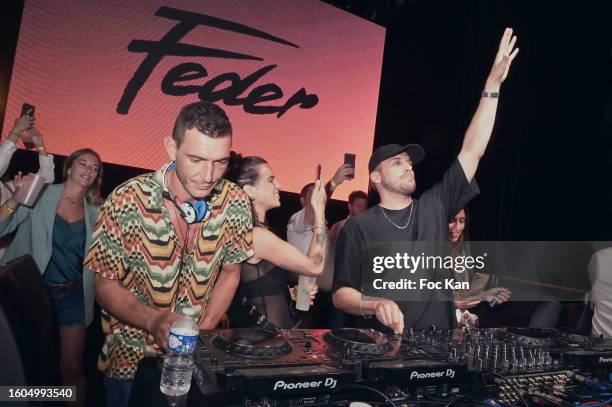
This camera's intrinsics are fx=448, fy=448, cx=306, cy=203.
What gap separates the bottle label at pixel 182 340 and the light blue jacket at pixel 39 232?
1.91 metres

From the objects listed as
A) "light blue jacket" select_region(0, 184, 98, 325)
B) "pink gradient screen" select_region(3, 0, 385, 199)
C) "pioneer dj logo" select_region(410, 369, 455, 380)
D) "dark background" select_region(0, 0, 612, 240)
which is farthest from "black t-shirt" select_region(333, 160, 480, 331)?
"dark background" select_region(0, 0, 612, 240)

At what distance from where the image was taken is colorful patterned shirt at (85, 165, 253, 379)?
1.58 m

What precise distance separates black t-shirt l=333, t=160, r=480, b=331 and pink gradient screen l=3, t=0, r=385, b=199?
1.77 meters

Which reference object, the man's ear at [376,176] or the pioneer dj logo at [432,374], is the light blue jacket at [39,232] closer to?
the man's ear at [376,176]

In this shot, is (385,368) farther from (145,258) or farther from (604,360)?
(145,258)

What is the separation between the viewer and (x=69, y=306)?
263 cm

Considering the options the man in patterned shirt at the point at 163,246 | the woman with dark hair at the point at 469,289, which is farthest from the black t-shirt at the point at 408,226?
the man in patterned shirt at the point at 163,246

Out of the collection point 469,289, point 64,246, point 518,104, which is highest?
point 518,104

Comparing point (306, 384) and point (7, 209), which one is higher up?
point (7, 209)

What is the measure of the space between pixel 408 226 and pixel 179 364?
165 centimetres

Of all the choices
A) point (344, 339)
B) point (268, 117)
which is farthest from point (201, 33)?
point (344, 339)

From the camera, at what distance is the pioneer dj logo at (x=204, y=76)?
11.3 feet

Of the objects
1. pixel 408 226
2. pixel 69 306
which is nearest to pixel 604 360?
pixel 408 226

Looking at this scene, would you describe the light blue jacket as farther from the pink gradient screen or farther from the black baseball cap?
the black baseball cap
